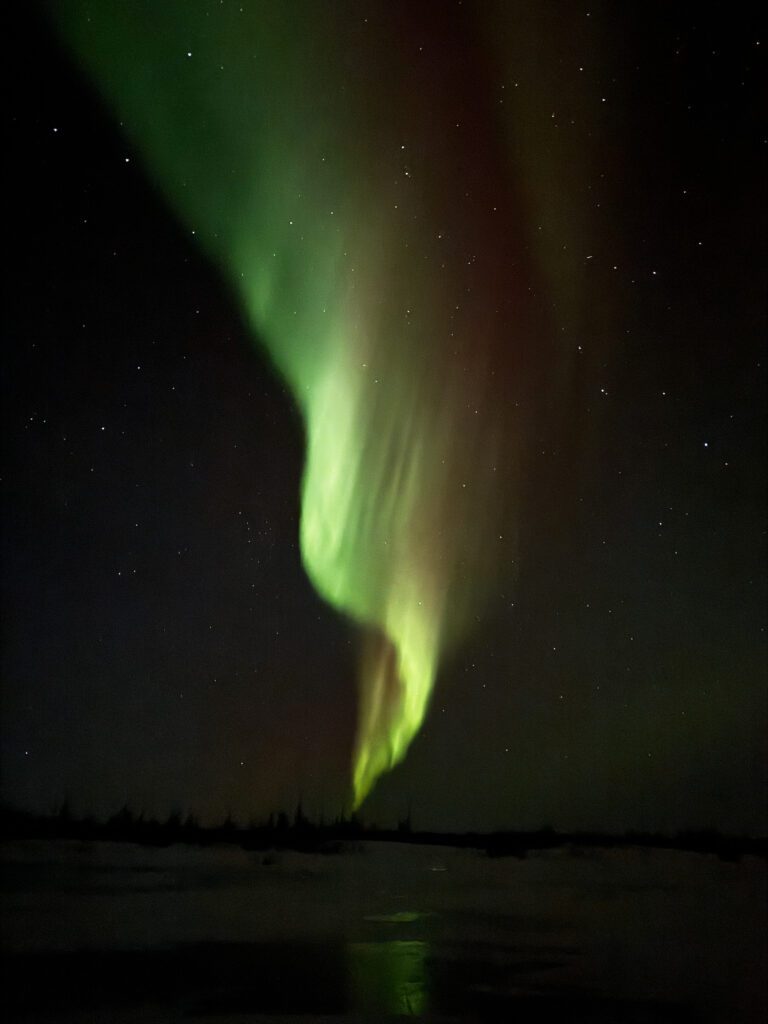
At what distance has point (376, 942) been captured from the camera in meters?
3.60

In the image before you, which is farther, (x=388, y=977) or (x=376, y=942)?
(x=376, y=942)

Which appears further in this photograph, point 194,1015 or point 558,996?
point 558,996

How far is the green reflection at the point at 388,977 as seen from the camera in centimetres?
277

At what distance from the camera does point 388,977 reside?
3061mm

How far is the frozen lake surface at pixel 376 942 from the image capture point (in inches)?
111

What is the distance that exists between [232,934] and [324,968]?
0.68 metres

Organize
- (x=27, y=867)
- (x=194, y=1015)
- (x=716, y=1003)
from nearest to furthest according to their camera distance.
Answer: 1. (x=194, y=1015)
2. (x=716, y=1003)
3. (x=27, y=867)

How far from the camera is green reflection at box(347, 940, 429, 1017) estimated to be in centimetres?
277

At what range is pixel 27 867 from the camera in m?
5.18

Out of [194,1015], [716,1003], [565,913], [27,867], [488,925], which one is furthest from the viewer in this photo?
[27,867]

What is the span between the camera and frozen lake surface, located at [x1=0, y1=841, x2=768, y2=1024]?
9.21ft

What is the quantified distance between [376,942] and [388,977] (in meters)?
0.55

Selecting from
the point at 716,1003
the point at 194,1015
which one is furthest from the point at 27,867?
the point at 716,1003

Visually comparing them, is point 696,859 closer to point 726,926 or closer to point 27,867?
point 726,926
